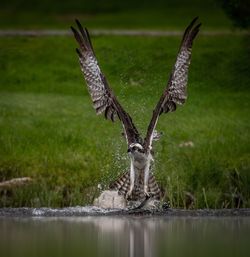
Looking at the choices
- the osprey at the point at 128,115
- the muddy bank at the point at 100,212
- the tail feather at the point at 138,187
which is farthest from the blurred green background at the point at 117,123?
the osprey at the point at 128,115

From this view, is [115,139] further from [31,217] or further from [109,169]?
[31,217]

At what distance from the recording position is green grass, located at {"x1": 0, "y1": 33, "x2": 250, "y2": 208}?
2284 centimetres

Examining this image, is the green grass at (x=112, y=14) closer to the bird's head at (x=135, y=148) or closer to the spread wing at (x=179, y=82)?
the spread wing at (x=179, y=82)

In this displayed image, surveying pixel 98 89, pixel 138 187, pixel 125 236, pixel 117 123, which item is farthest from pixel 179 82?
pixel 117 123

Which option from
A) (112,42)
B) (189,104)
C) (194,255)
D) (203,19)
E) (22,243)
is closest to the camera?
(194,255)

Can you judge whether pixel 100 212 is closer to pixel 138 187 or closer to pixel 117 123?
pixel 138 187

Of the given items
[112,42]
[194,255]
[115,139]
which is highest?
[112,42]

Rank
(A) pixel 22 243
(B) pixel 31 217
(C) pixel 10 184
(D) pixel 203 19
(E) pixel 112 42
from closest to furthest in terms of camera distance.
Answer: (A) pixel 22 243, (B) pixel 31 217, (C) pixel 10 184, (E) pixel 112 42, (D) pixel 203 19

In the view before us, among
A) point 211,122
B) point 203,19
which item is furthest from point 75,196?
point 203,19

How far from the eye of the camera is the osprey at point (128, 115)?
20.8 meters

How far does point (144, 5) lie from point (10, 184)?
1310 inches

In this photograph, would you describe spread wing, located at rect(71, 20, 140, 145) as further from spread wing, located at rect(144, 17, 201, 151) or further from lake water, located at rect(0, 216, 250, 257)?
lake water, located at rect(0, 216, 250, 257)

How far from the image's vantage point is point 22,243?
17969mm

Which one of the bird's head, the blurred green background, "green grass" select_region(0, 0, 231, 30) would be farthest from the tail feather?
"green grass" select_region(0, 0, 231, 30)
